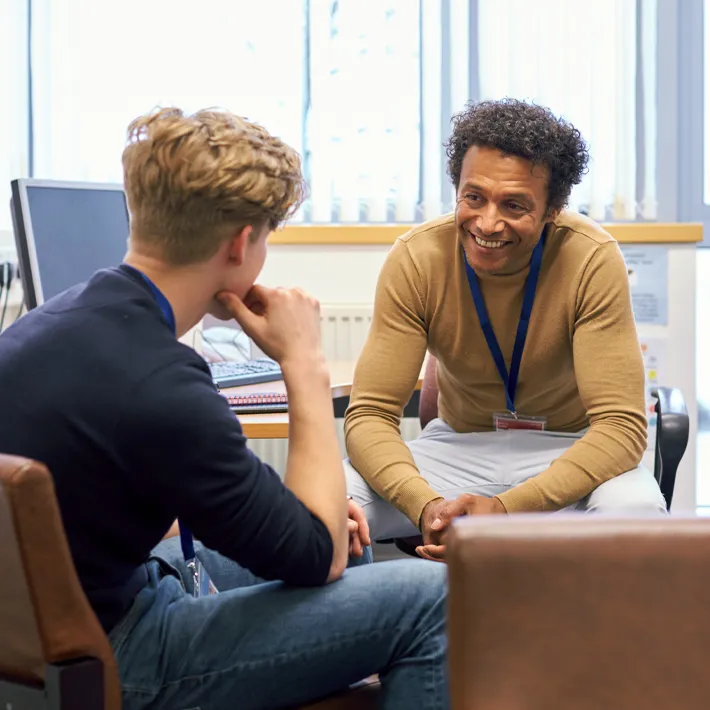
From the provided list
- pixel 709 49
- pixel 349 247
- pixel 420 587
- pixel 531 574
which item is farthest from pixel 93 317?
pixel 709 49

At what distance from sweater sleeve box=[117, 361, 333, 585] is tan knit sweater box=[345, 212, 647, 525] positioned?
0.74 metres

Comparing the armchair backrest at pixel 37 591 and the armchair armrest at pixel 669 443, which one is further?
the armchair armrest at pixel 669 443

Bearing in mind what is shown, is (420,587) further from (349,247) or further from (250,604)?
(349,247)

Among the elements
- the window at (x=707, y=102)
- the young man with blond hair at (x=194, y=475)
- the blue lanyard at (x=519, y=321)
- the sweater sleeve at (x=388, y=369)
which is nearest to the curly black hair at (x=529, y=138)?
the blue lanyard at (x=519, y=321)

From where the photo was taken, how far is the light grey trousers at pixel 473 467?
202 centimetres

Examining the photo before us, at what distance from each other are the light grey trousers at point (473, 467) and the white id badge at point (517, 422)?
1cm

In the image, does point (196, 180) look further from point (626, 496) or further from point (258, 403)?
point (626, 496)

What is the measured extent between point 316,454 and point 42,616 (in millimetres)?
410

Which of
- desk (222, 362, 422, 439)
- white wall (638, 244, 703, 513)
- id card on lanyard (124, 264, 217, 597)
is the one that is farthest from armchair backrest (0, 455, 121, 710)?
white wall (638, 244, 703, 513)

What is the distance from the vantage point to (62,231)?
7.15ft

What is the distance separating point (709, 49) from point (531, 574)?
9.72ft

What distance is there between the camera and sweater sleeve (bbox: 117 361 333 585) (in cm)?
109

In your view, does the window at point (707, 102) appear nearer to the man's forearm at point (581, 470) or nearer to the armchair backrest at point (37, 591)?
the man's forearm at point (581, 470)

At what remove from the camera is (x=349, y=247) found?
3.36 meters
